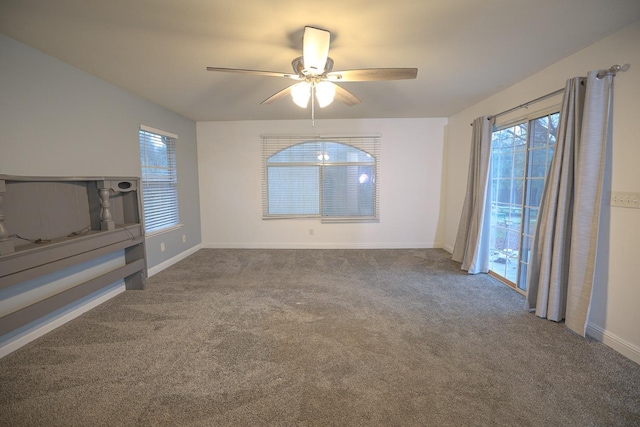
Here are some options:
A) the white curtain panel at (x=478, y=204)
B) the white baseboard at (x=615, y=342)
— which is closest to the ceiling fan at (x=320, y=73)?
the white curtain panel at (x=478, y=204)

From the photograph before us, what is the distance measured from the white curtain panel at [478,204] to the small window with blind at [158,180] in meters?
4.50

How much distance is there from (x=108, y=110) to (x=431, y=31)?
11.1 feet

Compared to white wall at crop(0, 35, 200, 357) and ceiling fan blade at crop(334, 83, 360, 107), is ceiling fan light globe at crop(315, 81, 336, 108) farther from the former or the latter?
white wall at crop(0, 35, 200, 357)

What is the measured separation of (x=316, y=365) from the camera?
1.90 m

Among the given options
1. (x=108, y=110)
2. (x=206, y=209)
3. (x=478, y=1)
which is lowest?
(x=206, y=209)

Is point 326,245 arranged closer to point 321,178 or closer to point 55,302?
point 321,178

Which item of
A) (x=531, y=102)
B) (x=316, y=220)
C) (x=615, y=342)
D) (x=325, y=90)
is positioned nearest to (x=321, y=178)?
(x=316, y=220)

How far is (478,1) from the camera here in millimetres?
1686

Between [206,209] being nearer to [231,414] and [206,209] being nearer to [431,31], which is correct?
[231,414]

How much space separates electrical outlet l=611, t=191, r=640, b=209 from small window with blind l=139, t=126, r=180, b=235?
16.1 feet

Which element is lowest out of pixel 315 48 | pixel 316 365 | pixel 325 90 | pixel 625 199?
pixel 316 365

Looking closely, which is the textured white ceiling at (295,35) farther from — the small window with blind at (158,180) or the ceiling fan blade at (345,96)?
the small window with blind at (158,180)

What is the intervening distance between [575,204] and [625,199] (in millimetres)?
281

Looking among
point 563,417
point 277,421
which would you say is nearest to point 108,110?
point 277,421
